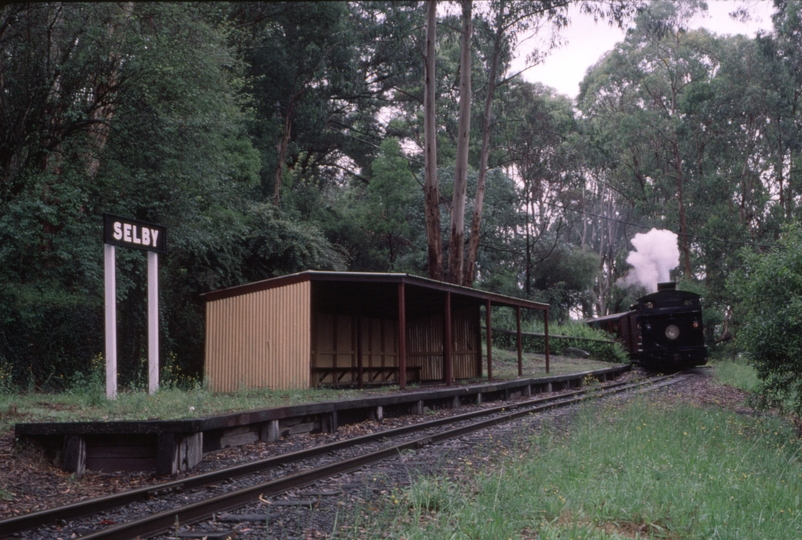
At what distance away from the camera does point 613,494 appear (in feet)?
19.0

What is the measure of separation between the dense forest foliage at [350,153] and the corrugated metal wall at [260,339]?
199 centimetres

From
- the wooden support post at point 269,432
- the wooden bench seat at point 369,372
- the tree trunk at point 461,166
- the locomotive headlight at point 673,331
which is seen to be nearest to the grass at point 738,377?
the locomotive headlight at point 673,331

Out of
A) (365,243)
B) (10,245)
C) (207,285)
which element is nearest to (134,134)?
(10,245)

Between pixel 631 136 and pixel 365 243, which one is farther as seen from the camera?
pixel 631 136

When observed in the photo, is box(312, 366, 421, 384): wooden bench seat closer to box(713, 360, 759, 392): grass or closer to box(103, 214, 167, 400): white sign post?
box(103, 214, 167, 400): white sign post

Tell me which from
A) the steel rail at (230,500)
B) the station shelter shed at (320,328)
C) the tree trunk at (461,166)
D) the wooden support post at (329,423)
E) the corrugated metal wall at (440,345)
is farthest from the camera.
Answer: the tree trunk at (461,166)

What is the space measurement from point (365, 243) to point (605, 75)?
2264 centimetres

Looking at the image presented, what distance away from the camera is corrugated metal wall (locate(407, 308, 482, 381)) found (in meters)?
20.6

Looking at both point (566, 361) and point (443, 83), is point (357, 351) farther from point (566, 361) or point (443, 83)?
point (443, 83)

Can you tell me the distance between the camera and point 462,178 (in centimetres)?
2283

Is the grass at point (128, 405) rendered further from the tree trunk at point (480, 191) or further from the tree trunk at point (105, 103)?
the tree trunk at point (480, 191)

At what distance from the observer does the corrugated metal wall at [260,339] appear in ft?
47.8

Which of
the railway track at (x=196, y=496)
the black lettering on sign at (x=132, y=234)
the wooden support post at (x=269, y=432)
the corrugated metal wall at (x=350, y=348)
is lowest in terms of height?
the railway track at (x=196, y=496)

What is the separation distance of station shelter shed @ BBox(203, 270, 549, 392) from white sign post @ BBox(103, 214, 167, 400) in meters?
2.77
